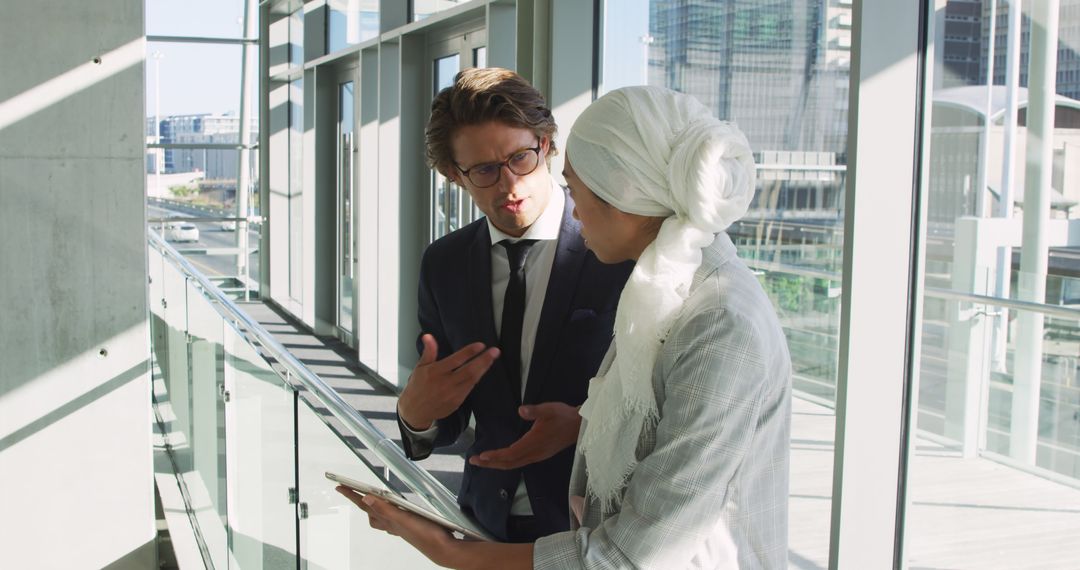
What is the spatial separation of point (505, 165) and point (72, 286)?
8.42 ft

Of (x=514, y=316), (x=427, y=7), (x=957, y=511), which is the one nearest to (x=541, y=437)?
(x=514, y=316)

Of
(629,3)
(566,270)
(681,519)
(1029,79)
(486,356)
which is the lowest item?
(681,519)

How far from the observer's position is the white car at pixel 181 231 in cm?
1267

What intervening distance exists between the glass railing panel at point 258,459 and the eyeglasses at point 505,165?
0.89 metres

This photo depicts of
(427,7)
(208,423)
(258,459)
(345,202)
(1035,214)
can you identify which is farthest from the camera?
(345,202)

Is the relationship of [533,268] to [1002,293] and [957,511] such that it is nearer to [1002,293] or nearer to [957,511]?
[1002,293]

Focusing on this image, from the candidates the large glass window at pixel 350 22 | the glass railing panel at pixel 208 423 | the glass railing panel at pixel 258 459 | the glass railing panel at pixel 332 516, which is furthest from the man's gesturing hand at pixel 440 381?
the large glass window at pixel 350 22

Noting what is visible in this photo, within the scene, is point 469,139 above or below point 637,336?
above

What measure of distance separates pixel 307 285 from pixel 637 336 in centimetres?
1074

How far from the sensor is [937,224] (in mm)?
2910

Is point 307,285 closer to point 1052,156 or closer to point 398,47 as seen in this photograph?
point 398,47

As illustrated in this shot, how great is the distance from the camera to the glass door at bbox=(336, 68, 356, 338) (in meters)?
10.3

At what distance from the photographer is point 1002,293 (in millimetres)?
2770

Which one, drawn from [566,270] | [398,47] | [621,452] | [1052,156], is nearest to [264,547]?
[566,270]
